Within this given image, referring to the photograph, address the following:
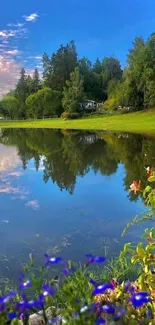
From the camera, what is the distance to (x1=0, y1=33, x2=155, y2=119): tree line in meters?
67.8

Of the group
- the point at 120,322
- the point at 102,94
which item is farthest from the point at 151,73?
the point at 120,322

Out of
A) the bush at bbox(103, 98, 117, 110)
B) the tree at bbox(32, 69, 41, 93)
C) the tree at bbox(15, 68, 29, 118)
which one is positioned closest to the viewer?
the bush at bbox(103, 98, 117, 110)

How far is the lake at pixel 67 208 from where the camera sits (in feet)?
20.7

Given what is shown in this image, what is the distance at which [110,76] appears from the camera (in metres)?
120

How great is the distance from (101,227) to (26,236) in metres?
1.43

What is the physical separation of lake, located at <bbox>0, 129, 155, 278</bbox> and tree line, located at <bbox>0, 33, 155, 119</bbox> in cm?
4858

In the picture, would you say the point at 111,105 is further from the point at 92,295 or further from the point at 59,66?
the point at 92,295

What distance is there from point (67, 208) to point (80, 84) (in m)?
78.4

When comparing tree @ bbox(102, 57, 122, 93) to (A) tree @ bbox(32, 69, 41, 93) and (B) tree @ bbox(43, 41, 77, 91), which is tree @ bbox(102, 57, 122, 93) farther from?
(A) tree @ bbox(32, 69, 41, 93)

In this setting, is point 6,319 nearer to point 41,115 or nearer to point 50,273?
point 50,273

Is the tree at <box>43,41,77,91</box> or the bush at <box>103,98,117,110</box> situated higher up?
the tree at <box>43,41,77,91</box>

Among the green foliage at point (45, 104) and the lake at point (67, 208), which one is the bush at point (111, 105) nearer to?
the green foliage at point (45, 104)

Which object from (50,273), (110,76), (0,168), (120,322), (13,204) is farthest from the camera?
(110,76)

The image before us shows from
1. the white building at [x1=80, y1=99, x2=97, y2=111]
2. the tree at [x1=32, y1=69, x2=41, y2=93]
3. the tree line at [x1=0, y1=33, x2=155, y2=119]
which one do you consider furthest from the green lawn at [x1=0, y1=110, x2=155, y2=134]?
the tree at [x1=32, y1=69, x2=41, y2=93]
